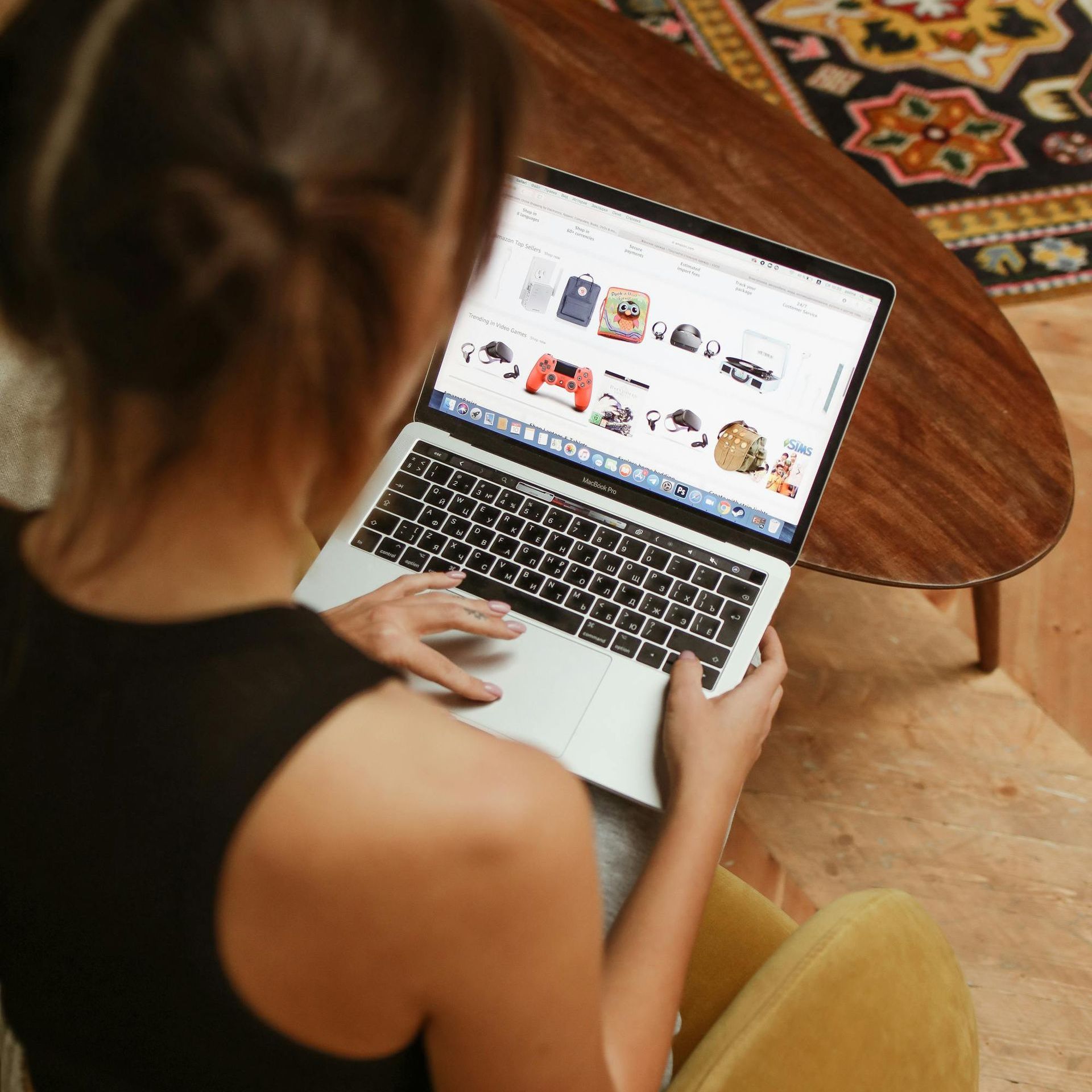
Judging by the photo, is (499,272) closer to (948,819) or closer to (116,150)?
(116,150)

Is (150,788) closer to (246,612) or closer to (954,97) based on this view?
(246,612)

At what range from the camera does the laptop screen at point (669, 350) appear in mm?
935

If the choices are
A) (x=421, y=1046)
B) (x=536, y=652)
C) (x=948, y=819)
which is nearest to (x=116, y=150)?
(x=421, y=1046)

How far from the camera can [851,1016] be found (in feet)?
2.55

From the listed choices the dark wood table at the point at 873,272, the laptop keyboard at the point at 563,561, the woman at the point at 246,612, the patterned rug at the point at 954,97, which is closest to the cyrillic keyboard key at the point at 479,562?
the laptop keyboard at the point at 563,561

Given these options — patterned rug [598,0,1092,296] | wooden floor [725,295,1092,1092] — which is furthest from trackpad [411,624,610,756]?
patterned rug [598,0,1092,296]

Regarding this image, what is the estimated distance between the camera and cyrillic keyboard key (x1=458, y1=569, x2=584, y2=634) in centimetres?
98

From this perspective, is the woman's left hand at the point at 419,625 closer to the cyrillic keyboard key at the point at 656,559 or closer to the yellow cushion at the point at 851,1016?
the cyrillic keyboard key at the point at 656,559

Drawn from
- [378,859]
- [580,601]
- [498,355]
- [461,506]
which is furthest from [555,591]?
[378,859]

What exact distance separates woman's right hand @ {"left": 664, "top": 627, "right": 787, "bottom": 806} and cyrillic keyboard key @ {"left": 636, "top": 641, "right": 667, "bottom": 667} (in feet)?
0.07

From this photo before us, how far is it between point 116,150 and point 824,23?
103 inches

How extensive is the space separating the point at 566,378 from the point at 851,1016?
60 centimetres

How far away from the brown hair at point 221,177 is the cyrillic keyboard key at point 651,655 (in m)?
0.57

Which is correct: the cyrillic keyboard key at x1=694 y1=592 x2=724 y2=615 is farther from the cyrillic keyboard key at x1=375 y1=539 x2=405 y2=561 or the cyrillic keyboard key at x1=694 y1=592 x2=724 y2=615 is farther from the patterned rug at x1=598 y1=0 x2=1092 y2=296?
the patterned rug at x1=598 y1=0 x2=1092 y2=296
